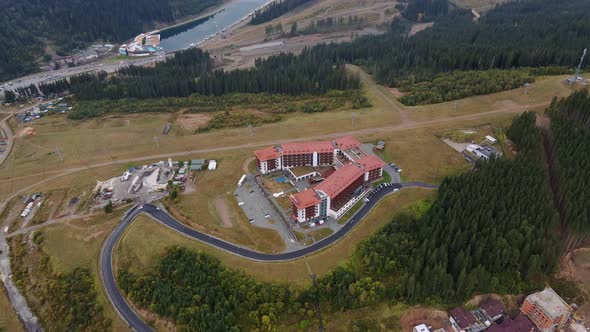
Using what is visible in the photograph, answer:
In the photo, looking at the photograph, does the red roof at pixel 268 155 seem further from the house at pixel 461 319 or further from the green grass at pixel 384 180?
the house at pixel 461 319

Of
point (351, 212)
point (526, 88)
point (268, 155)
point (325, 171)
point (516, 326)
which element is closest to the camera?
point (516, 326)

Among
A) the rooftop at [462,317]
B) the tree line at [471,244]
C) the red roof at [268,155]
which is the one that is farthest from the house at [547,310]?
the red roof at [268,155]

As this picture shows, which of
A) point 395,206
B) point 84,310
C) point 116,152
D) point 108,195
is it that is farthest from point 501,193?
point 116,152

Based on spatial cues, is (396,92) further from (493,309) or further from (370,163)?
(493,309)

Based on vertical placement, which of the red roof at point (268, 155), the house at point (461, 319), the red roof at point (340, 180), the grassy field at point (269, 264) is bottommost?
the house at point (461, 319)

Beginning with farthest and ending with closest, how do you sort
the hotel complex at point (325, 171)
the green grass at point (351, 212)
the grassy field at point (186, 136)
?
1. the grassy field at point (186, 136)
2. the green grass at point (351, 212)
3. the hotel complex at point (325, 171)

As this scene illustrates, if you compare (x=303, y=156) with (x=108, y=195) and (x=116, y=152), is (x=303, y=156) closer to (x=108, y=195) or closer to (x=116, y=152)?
(x=108, y=195)

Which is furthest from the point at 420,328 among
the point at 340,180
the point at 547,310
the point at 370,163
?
the point at 370,163
